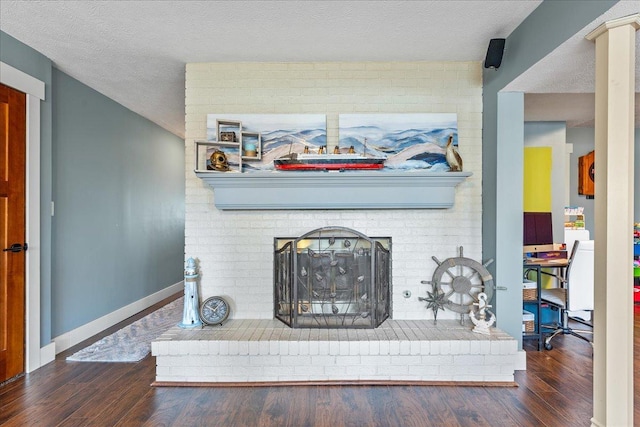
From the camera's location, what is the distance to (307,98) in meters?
3.11

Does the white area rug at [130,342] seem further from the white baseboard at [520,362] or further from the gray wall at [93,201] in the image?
the white baseboard at [520,362]

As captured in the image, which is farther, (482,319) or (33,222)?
(33,222)

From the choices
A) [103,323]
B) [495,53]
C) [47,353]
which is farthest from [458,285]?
[103,323]

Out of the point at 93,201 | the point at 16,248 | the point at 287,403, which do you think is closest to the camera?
the point at 287,403

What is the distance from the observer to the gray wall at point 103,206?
335 centimetres

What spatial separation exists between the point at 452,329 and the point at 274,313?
138cm

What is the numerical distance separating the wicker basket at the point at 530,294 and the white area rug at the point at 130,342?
3215 millimetres

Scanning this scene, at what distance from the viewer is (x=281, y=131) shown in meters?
3.08

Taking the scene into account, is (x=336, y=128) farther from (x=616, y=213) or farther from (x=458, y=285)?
(x=616, y=213)

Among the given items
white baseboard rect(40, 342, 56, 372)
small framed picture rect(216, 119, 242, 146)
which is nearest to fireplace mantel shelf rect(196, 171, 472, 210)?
small framed picture rect(216, 119, 242, 146)

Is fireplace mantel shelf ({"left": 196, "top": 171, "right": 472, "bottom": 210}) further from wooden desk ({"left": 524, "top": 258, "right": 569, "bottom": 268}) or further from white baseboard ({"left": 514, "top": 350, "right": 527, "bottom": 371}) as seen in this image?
white baseboard ({"left": 514, "top": 350, "right": 527, "bottom": 371})

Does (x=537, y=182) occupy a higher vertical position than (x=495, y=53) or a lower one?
lower

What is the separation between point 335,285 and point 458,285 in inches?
38.3

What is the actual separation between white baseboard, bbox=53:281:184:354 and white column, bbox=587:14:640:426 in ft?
12.5
